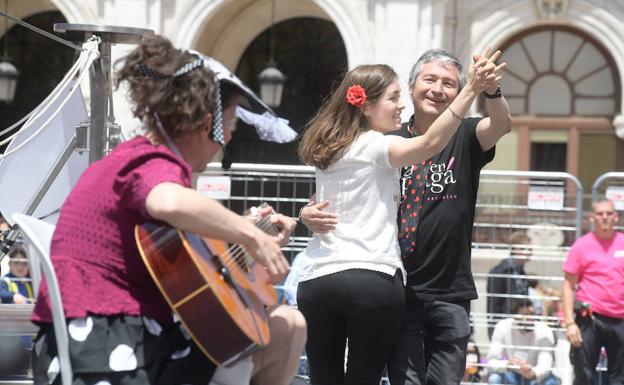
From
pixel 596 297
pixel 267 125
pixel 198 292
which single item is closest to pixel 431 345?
pixel 267 125

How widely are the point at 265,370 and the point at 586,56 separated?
1112 centimetres

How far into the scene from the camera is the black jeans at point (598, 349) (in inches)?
326

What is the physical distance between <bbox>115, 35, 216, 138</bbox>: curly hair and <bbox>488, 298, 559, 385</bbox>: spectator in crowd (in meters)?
5.44

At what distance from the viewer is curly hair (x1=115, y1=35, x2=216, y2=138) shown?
3.30 m

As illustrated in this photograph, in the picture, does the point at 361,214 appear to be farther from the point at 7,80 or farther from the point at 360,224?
the point at 7,80

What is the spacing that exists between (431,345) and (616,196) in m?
4.23

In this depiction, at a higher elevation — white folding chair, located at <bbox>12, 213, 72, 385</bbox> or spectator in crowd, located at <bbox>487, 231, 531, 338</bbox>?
white folding chair, located at <bbox>12, 213, 72, 385</bbox>

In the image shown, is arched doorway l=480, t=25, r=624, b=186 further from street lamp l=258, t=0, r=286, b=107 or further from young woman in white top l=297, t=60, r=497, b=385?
young woman in white top l=297, t=60, r=497, b=385

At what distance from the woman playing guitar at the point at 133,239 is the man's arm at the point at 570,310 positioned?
535 cm

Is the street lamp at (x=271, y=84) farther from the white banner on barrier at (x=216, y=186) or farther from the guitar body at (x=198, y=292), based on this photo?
the guitar body at (x=198, y=292)

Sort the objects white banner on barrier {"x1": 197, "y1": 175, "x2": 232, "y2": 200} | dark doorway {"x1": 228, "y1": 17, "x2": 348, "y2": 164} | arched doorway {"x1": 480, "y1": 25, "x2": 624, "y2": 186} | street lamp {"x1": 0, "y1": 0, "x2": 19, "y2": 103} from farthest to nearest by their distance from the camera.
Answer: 1. dark doorway {"x1": 228, "y1": 17, "x2": 348, "y2": 164}
2. street lamp {"x1": 0, "y1": 0, "x2": 19, "y2": 103}
3. arched doorway {"x1": 480, "y1": 25, "x2": 624, "y2": 186}
4. white banner on barrier {"x1": 197, "y1": 175, "x2": 232, "y2": 200}

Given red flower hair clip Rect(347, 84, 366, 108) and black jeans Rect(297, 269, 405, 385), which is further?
red flower hair clip Rect(347, 84, 366, 108)

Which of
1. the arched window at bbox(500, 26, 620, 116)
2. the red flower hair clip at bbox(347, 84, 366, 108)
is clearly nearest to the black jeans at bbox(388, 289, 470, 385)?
the red flower hair clip at bbox(347, 84, 366, 108)

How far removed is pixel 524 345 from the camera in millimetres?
8492
